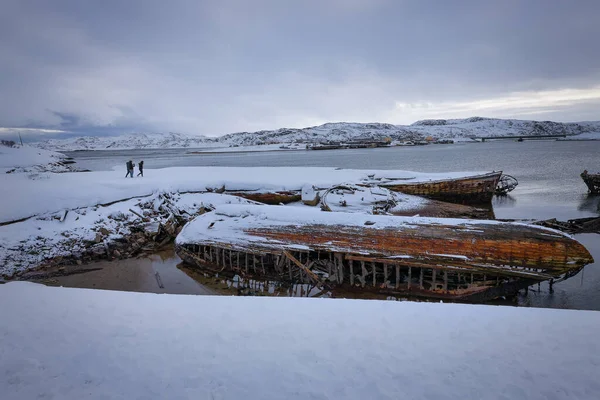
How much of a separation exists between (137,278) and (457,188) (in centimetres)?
2191

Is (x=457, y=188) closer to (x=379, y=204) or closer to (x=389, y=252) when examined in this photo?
(x=379, y=204)

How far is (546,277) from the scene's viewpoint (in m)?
8.45

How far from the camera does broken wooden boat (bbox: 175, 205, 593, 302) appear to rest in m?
8.84

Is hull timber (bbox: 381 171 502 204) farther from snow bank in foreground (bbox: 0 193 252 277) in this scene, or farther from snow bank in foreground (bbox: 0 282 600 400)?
snow bank in foreground (bbox: 0 193 252 277)

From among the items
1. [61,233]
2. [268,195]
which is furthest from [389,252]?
[61,233]

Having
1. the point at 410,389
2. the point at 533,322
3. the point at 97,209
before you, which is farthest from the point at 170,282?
the point at 533,322

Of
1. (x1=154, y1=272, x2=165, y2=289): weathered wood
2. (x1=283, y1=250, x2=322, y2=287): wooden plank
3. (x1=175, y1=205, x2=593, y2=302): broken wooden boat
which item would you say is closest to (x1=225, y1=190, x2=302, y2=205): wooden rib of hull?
(x1=175, y1=205, x2=593, y2=302): broken wooden boat

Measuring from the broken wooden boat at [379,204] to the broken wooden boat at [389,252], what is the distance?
5.34 m

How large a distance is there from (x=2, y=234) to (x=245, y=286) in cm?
1017

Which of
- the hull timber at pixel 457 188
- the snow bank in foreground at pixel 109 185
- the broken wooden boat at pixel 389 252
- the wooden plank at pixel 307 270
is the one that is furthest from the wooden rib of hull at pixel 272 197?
the wooden plank at pixel 307 270

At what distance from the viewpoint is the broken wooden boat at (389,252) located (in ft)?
29.0

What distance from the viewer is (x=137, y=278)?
35.4 feet

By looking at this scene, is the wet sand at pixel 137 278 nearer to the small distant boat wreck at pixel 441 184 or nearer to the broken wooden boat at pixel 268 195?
the broken wooden boat at pixel 268 195

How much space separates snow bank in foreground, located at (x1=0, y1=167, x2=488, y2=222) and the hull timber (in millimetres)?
1179
